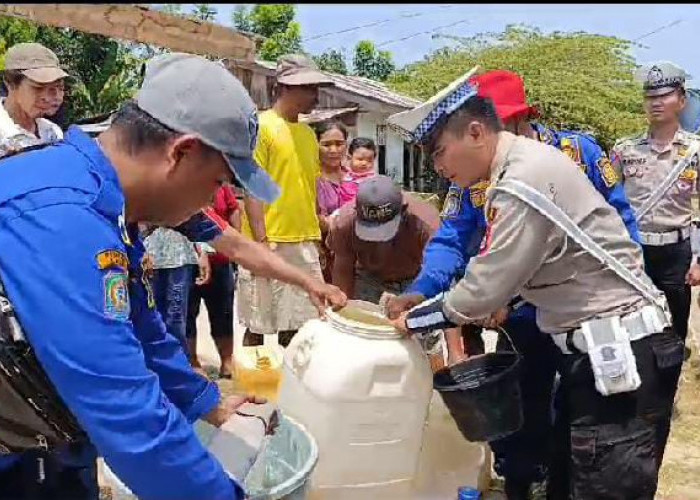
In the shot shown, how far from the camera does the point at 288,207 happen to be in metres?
4.86

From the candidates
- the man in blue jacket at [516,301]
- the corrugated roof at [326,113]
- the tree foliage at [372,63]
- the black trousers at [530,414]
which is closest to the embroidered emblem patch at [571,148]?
the man in blue jacket at [516,301]

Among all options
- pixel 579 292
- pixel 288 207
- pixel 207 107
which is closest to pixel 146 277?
pixel 207 107

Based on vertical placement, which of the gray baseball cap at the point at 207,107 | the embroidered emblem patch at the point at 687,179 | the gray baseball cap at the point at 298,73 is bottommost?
the embroidered emblem patch at the point at 687,179

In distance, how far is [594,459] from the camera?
2686 mm

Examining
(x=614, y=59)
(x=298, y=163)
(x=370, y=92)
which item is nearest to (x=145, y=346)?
(x=298, y=163)

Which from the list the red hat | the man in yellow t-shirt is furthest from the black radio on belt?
the man in yellow t-shirt

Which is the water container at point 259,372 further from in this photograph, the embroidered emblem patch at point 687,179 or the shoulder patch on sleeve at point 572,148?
the embroidered emblem patch at point 687,179

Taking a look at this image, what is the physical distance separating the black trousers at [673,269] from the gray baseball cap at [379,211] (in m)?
1.74

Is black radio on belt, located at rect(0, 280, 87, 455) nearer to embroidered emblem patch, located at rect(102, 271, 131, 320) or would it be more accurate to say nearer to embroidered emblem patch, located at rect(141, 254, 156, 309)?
embroidered emblem patch, located at rect(102, 271, 131, 320)

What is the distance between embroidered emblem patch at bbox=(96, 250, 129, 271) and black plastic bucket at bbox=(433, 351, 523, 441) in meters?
1.66

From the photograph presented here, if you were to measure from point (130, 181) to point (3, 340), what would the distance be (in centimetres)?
34

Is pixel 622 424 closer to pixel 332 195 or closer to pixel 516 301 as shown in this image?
pixel 516 301

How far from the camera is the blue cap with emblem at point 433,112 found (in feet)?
8.63

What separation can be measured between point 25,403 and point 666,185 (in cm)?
405
